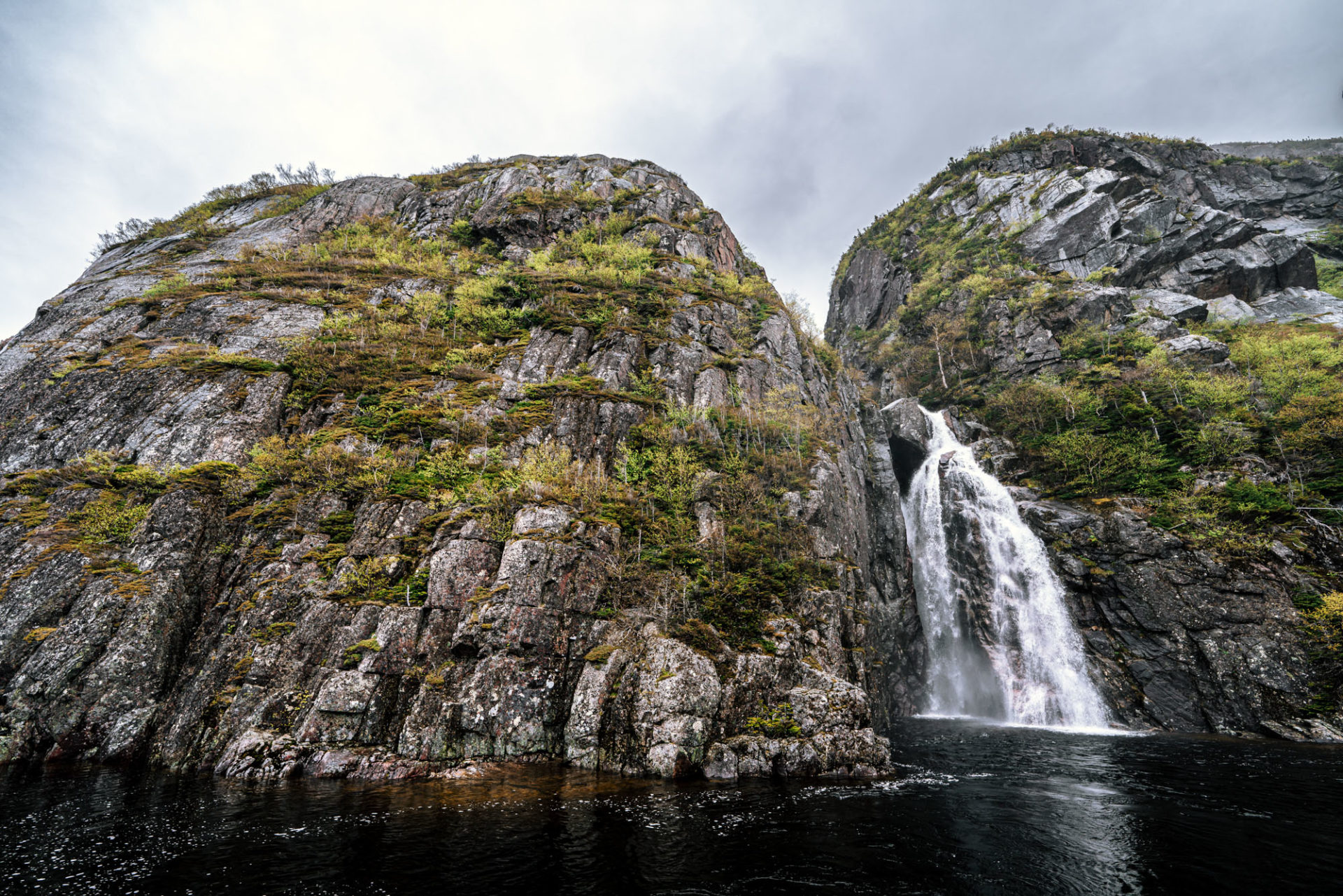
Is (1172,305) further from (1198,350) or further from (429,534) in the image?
(429,534)

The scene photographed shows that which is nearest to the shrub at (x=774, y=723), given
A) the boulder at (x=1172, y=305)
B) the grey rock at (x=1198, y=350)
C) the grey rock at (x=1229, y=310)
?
the grey rock at (x=1198, y=350)

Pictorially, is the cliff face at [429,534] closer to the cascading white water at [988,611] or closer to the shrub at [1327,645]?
the cascading white water at [988,611]

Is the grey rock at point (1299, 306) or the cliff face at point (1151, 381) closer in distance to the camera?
the cliff face at point (1151, 381)

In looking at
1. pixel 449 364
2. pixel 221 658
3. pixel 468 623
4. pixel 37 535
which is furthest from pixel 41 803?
pixel 449 364

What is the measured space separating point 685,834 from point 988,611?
31.6 metres

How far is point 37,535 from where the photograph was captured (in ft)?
68.5

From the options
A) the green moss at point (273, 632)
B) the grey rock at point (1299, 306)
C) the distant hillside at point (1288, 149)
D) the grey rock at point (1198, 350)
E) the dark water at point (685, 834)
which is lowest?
the dark water at point (685, 834)

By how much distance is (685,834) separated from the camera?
34.3ft

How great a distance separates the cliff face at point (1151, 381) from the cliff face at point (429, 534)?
13.1m

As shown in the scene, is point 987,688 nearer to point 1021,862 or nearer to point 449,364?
point 1021,862

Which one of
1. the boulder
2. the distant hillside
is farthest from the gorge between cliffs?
the distant hillside

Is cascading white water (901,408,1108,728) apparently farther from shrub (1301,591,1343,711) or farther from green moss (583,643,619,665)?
green moss (583,643,619,665)

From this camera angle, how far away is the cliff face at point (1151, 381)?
2416 cm

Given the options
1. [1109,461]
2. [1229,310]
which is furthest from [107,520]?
[1229,310]
